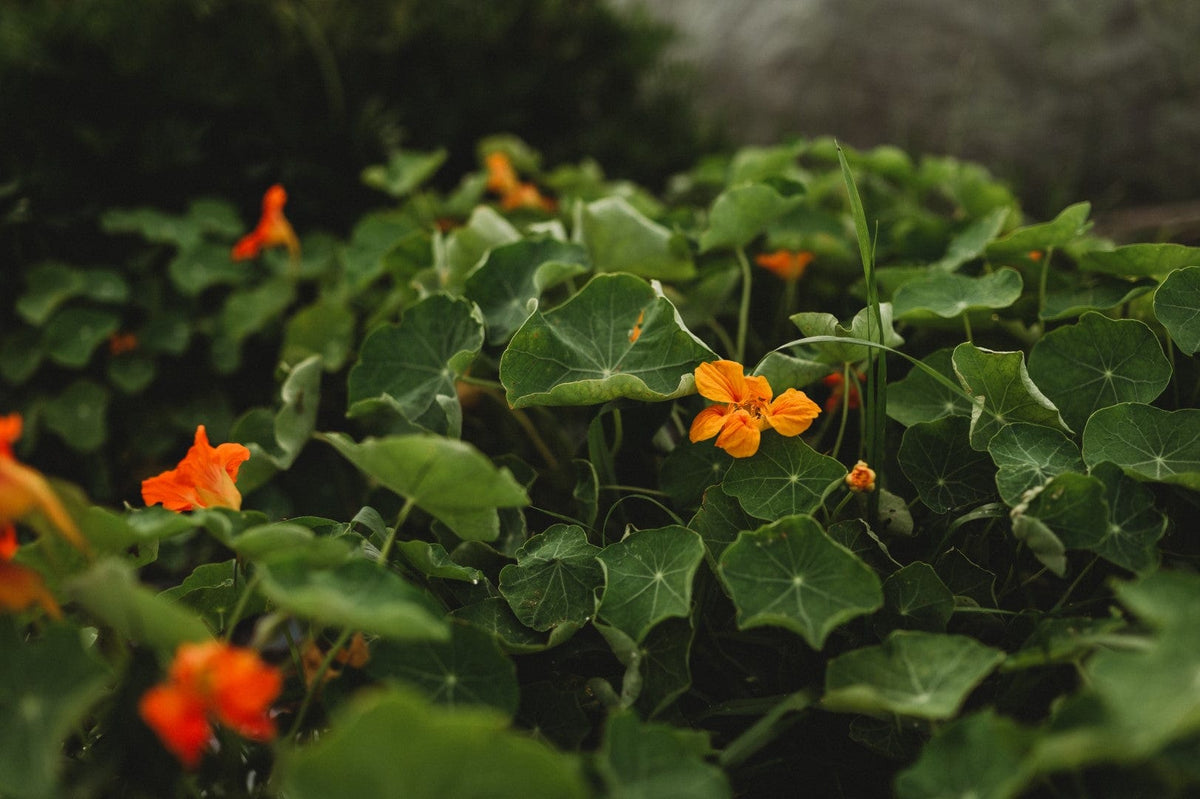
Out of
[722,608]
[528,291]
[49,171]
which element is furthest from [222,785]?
[49,171]

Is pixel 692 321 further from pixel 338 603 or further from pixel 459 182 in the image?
pixel 459 182

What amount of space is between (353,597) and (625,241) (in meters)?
0.69

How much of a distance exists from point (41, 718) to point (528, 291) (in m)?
0.73

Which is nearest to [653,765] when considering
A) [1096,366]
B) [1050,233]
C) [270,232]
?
[1096,366]

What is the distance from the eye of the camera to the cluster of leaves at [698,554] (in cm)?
59

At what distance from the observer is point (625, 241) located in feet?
3.84

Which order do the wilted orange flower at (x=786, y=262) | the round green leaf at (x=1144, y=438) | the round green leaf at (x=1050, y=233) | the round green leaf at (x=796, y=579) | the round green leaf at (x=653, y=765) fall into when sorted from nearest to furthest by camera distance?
Answer: the round green leaf at (x=653, y=765), the round green leaf at (x=796, y=579), the round green leaf at (x=1144, y=438), the round green leaf at (x=1050, y=233), the wilted orange flower at (x=786, y=262)

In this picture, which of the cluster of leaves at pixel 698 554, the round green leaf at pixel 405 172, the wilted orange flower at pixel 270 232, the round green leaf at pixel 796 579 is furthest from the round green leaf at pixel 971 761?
the round green leaf at pixel 405 172

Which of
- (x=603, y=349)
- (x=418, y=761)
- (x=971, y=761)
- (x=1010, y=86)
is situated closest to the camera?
(x=418, y=761)

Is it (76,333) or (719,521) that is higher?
(719,521)

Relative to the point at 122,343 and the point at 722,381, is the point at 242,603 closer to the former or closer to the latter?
the point at 722,381

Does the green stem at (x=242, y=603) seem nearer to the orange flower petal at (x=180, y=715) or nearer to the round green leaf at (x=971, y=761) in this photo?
the orange flower petal at (x=180, y=715)

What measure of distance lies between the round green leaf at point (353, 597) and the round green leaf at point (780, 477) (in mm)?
337

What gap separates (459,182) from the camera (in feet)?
6.90
